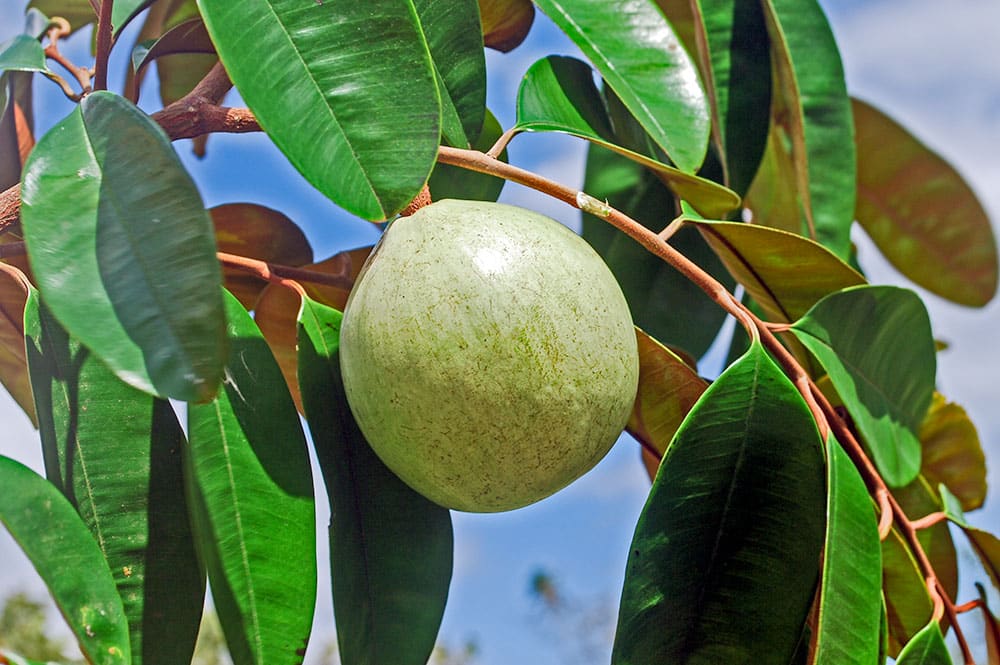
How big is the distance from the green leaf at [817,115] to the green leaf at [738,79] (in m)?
0.02

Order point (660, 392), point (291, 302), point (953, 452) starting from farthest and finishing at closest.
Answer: point (953, 452)
point (291, 302)
point (660, 392)

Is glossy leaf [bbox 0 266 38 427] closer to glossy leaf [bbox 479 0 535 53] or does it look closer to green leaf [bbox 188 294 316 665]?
green leaf [bbox 188 294 316 665]

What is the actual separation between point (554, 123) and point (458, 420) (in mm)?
322

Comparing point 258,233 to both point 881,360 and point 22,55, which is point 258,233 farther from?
point 881,360

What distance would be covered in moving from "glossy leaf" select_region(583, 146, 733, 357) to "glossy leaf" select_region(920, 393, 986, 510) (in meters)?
0.32

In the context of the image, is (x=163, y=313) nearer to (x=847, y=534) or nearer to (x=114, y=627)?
(x=114, y=627)

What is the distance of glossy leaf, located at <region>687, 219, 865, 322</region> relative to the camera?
2.89 ft

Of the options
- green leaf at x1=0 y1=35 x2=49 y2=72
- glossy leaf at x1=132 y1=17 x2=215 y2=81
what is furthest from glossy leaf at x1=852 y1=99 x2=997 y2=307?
green leaf at x1=0 y1=35 x2=49 y2=72

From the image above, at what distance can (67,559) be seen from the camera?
57 centimetres

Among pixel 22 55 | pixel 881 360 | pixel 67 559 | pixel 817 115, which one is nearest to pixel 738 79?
pixel 817 115


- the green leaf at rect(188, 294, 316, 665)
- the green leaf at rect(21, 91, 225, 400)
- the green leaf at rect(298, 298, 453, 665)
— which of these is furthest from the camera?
the green leaf at rect(298, 298, 453, 665)

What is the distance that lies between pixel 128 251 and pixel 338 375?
0.80 feet

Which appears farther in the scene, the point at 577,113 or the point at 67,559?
the point at 577,113

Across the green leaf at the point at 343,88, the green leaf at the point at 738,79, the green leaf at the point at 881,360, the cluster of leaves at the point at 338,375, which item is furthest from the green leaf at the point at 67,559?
the green leaf at the point at 738,79
